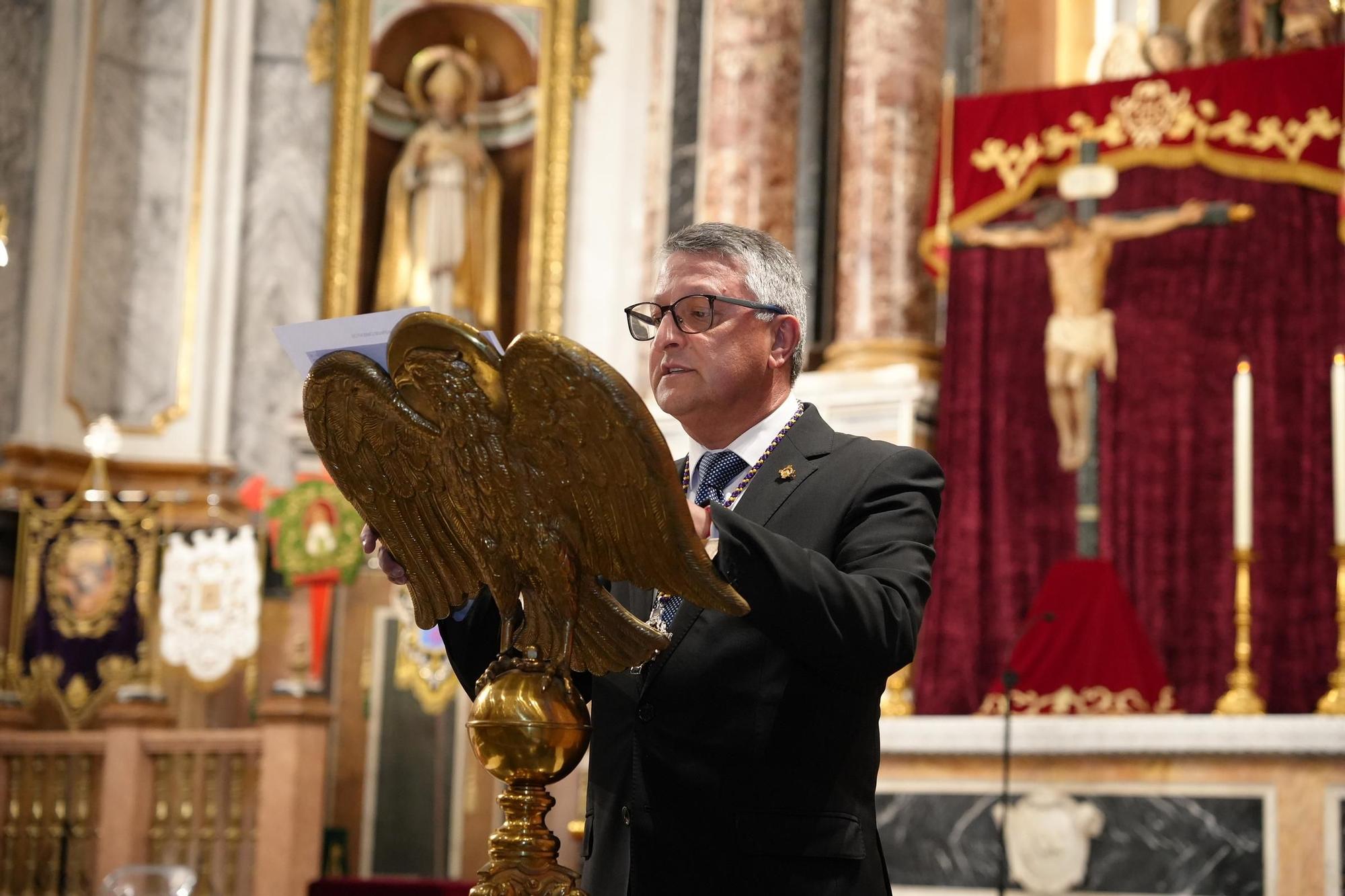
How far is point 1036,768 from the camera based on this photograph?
5.51m

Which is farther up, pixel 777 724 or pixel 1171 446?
pixel 1171 446

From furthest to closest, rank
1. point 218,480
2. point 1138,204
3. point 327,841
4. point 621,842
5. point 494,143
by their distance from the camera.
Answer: point 494,143, point 218,480, point 327,841, point 1138,204, point 621,842

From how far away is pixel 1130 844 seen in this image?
5.28 meters

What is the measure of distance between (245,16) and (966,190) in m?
3.91

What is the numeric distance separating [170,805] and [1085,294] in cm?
396

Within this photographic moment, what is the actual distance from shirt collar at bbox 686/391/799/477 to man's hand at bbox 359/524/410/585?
0.45m

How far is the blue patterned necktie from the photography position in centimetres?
238

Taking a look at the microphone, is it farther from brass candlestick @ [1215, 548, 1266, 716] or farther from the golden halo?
the golden halo

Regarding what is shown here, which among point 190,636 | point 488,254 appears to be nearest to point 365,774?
point 190,636

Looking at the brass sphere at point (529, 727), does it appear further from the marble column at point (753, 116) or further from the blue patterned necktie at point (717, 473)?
the marble column at point (753, 116)

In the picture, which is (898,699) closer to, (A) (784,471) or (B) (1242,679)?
(B) (1242,679)

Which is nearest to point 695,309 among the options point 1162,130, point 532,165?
point 1162,130

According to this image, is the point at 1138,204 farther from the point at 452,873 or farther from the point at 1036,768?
the point at 452,873

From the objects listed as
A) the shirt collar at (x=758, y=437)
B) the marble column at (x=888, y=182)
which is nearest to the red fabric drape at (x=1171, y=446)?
the marble column at (x=888, y=182)
